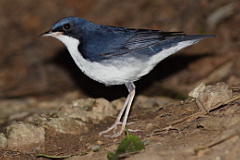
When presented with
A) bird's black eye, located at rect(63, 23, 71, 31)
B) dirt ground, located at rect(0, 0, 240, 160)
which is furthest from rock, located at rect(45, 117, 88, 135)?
bird's black eye, located at rect(63, 23, 71, 31)

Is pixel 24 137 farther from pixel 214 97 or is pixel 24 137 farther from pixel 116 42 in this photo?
pixel 214 97

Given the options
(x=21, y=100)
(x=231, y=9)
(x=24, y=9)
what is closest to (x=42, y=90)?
(x=21, y=100)

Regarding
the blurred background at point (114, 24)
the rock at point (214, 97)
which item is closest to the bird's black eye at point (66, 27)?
the rock at point (214, 97)

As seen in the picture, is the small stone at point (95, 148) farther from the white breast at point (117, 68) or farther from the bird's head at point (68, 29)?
the bird's head at point (68, 29)

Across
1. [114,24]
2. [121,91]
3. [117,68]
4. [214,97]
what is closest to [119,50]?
[117,68]

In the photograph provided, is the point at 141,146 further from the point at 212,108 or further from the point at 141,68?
the point at 141,68
